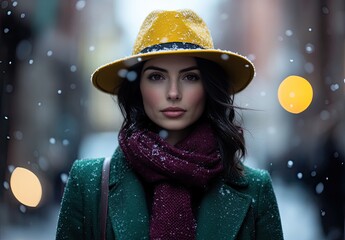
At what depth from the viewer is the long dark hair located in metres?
3.40

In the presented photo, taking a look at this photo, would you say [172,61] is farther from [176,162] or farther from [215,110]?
[176,162]

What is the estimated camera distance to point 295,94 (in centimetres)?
905

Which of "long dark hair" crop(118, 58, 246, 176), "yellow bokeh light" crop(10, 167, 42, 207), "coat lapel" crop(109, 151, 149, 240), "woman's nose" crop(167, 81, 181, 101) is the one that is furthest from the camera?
"yellow bokeh light" crop(10, 167, 42, 207)

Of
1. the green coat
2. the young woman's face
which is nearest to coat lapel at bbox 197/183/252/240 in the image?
the green coat

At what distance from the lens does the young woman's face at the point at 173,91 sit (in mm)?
3293

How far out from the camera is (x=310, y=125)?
1036 cm

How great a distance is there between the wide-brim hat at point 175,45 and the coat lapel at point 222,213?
66cm

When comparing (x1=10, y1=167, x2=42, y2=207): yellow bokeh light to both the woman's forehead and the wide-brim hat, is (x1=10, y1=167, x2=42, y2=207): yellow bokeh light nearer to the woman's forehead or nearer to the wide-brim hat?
the wide-brim hat

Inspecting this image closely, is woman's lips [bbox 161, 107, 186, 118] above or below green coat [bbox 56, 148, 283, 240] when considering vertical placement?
above

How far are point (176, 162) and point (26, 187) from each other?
5.87m

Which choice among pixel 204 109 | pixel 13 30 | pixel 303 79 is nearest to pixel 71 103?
pixel 13 30

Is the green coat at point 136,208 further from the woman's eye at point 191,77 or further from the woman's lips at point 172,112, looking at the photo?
the woman's eye at point 191,77

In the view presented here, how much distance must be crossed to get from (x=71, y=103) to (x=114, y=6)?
6.07ft

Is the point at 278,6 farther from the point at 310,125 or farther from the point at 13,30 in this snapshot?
the point at 13,30
